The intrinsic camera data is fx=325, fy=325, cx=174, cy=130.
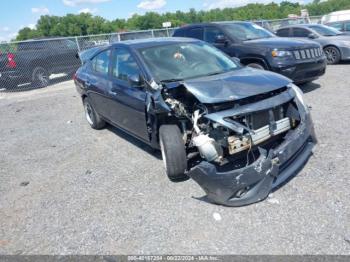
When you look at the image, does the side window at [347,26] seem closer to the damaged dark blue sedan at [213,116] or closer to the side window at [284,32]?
the side window at [284,32]

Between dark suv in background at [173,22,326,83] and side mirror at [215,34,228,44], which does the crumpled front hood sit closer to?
dark suv in background at [173,22,326,83]

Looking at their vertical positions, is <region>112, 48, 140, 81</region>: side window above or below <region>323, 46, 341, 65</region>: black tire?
above

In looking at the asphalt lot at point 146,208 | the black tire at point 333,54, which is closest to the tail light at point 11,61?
the asphalt lot at point 146,208

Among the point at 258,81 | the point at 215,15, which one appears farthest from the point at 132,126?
the point at 215,15

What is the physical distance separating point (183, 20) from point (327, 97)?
92560 millimetres

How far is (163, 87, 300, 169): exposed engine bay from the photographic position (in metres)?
3.26

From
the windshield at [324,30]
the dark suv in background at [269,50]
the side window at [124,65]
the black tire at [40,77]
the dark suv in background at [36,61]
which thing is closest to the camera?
the side window at [124,65]

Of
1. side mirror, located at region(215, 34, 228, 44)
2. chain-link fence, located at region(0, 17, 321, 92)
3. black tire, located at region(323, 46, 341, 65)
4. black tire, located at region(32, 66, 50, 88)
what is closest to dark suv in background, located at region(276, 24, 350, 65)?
black tire, located at region(323, 46, 341, 65)

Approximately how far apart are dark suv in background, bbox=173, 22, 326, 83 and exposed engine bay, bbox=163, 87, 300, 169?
3.45 m

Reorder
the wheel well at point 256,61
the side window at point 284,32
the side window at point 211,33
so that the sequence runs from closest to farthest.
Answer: the wheel well at point 256,61, the side window at point 211,33, the side window at point 284,32

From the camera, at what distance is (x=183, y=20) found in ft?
309

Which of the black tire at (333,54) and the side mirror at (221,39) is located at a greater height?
the side mirror at (221,39)

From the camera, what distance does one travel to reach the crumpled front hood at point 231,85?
3434mm

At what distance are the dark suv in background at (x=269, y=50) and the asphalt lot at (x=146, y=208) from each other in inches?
58.6
